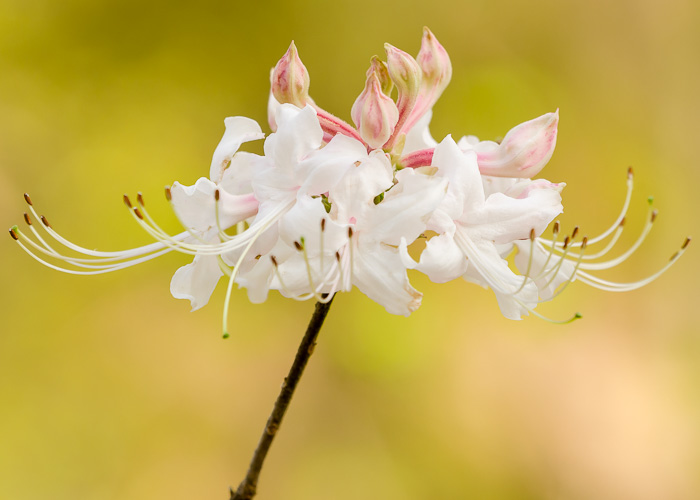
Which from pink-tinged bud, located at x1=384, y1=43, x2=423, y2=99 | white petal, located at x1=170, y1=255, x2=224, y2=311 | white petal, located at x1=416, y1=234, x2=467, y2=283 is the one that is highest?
pink-tinged bud, located at x1=384, y1=43, x2=423, y2=99

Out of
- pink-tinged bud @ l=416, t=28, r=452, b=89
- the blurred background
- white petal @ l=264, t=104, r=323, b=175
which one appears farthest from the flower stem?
the blurred background

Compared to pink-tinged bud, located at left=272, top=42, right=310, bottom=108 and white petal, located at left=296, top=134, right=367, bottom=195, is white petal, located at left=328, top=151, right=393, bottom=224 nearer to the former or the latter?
white petal, located at left=296, top=134, right=367, bottom=195

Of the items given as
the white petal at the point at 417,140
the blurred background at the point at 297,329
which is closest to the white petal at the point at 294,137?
the white petal at the point at 417,140

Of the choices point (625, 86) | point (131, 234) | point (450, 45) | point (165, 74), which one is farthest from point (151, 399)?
point (625, 86)

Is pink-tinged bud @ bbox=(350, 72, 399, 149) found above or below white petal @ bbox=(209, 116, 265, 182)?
above

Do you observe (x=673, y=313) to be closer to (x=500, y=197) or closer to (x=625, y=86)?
(x=625, y=86)

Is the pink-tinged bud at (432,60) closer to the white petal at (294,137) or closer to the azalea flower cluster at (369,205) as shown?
the azalea flower cluster at (369,205)
